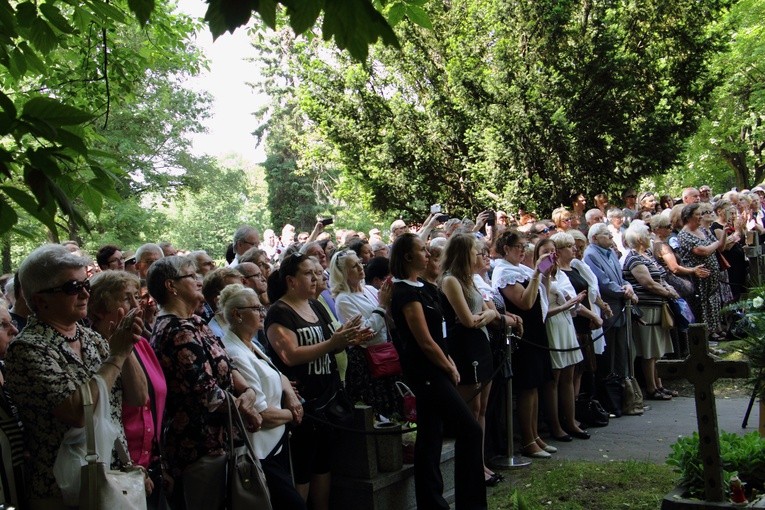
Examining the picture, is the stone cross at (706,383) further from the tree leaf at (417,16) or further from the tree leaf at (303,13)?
the tree leaf at (303,13)

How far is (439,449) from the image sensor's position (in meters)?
6.21

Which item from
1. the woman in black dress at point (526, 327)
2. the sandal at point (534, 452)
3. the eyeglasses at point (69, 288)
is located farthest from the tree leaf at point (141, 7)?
the sandal at point (534, 452)

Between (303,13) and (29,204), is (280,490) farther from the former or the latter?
(303,13)

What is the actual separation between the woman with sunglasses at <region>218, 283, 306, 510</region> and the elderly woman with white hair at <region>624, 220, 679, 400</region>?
6.66 m

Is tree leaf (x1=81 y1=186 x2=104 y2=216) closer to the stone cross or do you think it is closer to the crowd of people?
the crowd of people

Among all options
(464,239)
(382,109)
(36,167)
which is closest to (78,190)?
(36,167)

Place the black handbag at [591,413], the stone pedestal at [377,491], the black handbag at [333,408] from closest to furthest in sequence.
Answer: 1. the black handbag at [333,408]
2. the stone pedestal at [377,491]
3. the black handbag at [591,413]

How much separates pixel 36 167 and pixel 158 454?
7.19 ft

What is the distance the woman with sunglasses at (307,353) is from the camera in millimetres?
5738

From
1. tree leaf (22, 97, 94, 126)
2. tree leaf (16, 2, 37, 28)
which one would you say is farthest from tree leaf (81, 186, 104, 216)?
tree leaf (16, 2, 37, 28)

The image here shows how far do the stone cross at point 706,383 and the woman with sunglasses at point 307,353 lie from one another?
7.15 ft

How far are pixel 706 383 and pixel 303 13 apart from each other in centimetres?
376

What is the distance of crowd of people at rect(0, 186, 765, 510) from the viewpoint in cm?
398

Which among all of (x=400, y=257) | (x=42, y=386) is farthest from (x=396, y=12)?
(x=400, y=257)
